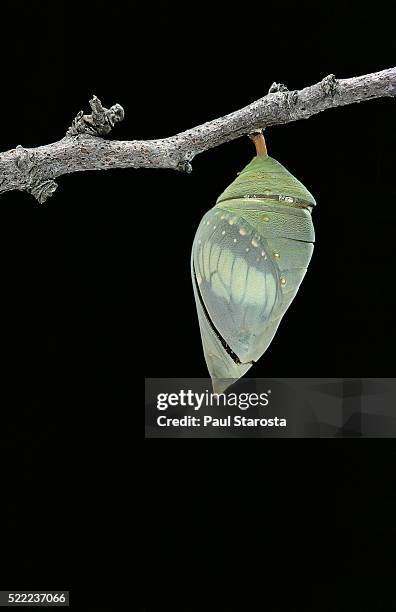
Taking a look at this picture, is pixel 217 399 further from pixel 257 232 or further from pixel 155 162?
pixel 155 162

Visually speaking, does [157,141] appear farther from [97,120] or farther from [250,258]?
[250,258]

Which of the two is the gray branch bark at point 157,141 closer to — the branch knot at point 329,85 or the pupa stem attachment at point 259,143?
the branch knot at point 329,85

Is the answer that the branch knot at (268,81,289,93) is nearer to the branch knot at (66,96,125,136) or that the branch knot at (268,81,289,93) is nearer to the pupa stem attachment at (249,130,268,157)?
the pupa stem attachment at (249,130,268,157)

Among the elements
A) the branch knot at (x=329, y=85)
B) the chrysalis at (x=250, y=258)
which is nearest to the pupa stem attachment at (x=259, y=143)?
the chrysalis at (x=250, y=258)

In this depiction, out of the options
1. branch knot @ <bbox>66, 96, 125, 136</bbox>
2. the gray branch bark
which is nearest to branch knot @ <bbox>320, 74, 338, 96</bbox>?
the gray branch bark

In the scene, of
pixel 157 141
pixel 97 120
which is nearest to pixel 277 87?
pixel 157 141

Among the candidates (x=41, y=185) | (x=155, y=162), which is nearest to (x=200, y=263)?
(x=155, y=162)
